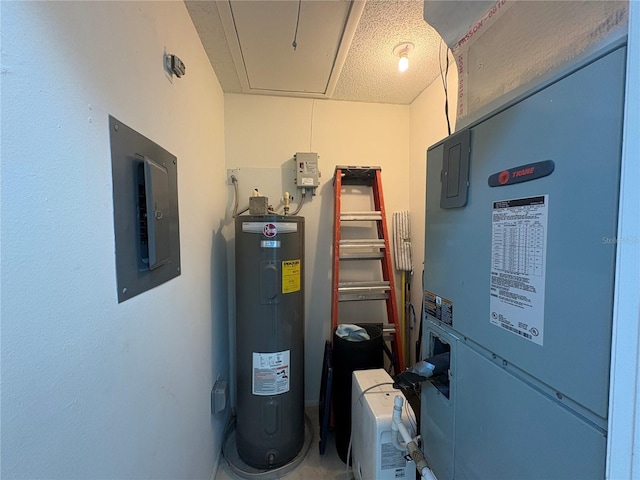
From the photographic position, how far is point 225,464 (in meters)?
1.53

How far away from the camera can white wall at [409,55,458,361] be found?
1.64 meters

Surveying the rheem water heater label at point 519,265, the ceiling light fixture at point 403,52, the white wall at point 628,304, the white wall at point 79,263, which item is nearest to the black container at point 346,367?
the white wall at point 79,263

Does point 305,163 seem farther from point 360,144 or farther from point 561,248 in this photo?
point 561,248

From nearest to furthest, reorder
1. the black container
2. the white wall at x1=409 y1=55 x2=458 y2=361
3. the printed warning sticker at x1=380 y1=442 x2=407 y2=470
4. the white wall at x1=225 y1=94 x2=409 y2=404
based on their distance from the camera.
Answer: the printed warning sticker at x1=380 y1=442 x2=407 y2=470 → the black container → the white wall at x1=409 y1=55 x2=458 y2=361 → the white wall at x1=225 y1=94 x2=409 y2=404

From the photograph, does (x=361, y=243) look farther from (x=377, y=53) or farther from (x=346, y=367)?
(x=377, y=53)

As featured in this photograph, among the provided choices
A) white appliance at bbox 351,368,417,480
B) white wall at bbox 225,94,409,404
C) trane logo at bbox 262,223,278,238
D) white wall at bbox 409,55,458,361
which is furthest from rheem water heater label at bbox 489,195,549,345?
white wall at bbox 225,94,409,404

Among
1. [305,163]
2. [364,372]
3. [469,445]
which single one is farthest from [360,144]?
[469,445]

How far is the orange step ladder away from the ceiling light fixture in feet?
1.95

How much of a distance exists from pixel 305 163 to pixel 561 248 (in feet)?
5.14

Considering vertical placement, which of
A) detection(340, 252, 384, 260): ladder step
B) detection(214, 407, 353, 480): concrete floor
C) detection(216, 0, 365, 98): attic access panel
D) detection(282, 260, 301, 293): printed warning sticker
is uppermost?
detection(216, 0, 365, 98): attic access panel

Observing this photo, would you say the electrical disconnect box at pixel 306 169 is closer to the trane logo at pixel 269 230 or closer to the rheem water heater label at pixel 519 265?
the trane logo at pixel 269 230

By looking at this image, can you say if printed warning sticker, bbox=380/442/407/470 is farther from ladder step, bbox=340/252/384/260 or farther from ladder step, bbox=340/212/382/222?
ladder step, bbox=340/212/382/222

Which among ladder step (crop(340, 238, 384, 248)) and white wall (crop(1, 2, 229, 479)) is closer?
white wall (crop(1, 2, 229, 479))

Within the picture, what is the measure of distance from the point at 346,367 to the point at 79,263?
4.66 feet
